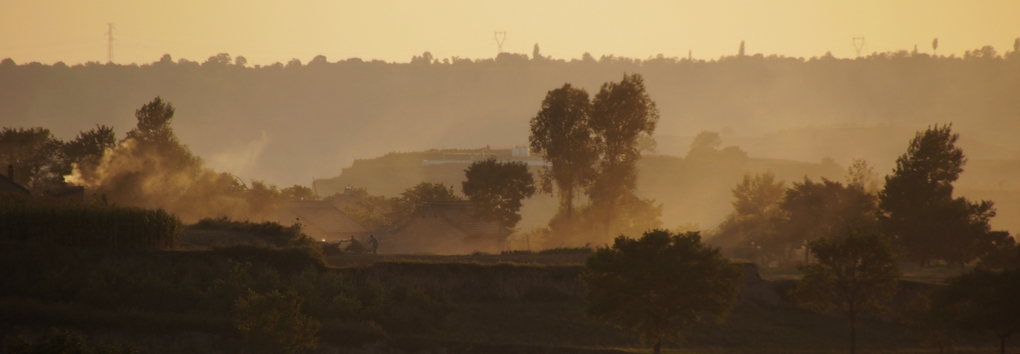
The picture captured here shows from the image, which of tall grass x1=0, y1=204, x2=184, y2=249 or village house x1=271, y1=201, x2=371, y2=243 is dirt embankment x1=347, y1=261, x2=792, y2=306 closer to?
tall grass x1=0, y1=204, x2=184, y2=249

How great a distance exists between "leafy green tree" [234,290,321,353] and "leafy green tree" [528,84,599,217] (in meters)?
39.2

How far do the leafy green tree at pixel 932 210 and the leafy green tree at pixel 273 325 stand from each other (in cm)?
4331

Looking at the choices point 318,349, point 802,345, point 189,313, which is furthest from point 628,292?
point 189,313

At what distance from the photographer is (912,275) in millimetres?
52625

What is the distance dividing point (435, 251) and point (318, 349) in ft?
109

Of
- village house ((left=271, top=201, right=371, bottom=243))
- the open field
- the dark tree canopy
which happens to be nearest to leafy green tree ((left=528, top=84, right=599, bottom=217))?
village house ((left=271, top=201, right=371, bottom=243))

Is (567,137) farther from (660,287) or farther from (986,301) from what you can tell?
(986,301)

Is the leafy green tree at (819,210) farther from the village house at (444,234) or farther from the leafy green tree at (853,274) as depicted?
the leafy green tree at (853,274)

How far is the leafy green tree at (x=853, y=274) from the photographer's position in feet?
121

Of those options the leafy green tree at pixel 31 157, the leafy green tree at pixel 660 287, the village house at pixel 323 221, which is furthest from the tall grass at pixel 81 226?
the leafy green tree at pixel 31 157

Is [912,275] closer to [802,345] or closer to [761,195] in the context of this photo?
[802,345]

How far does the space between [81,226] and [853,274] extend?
117 ft

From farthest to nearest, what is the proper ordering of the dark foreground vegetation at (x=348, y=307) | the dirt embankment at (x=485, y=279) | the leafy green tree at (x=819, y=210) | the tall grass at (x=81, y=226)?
the leafy green tree at (x=819, y=210) → the dirt embankment at (x=485, y=279) → the tall grass at (x=81, y=226) → the dark foreground vegetation at (x=348, y=307)

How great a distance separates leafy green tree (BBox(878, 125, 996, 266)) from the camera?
58188 millimetres
